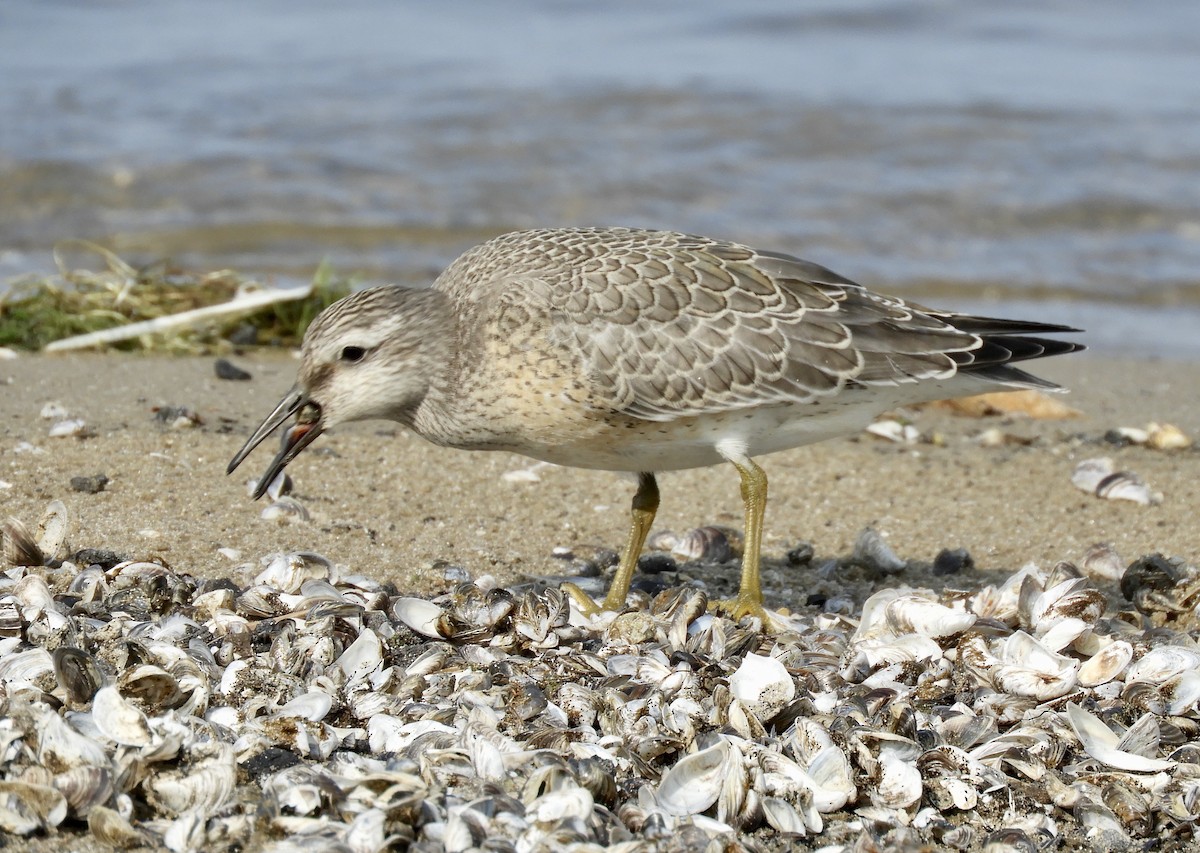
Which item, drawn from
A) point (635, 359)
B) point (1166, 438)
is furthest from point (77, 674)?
point (1166, 438)

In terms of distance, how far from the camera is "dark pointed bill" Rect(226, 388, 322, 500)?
16.7 ft

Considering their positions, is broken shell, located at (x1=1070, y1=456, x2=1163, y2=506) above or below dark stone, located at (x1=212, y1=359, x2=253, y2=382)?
below

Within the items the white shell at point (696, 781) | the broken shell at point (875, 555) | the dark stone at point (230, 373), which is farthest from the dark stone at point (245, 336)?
the white shell at point (696, 781)

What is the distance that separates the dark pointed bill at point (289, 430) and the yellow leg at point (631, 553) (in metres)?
1.10

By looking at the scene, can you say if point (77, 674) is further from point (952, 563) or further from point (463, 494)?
point (952, 563)

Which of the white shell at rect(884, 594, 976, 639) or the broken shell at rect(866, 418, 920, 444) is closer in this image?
the white shell at rect(884, 594, 976, 639)

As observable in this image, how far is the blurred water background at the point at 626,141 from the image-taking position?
11.9 metres

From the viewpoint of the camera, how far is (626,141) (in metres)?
14.3

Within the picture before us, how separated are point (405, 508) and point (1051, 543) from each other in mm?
2859

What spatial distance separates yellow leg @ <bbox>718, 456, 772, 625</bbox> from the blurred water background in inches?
230

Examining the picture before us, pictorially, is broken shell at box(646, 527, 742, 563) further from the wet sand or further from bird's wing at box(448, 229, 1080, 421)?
bird's wing at box(448, 229, 1080, 421)

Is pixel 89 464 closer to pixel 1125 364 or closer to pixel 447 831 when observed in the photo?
pixel 447 831

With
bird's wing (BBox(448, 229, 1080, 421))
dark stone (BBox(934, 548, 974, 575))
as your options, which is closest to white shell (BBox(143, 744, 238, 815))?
bird's wing (BBox(448, 229, 1080, 421))

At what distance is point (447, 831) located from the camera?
11.6ft
